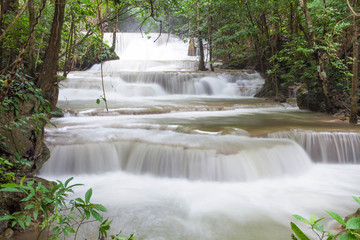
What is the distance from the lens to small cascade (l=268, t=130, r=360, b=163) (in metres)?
4.86

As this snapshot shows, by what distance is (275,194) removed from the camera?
361cm

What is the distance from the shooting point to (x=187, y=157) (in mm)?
4148

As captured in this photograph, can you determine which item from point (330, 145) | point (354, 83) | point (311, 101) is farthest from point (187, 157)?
point (311, 101)

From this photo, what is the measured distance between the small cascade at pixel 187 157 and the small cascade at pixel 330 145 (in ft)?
0.97

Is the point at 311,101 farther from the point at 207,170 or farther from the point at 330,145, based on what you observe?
the point at 207,170

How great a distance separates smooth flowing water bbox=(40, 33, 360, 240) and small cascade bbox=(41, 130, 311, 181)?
0.02 m

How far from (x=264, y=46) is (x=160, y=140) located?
30.6 ft

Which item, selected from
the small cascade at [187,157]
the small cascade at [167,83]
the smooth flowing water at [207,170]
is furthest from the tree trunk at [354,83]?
the small cascade at [167,83]

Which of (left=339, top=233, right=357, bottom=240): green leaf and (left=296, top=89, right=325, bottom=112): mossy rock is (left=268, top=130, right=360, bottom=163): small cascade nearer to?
(left=296, top=89, right=325, bottom=112): mossy rock

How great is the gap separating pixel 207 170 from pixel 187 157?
1.23 ft

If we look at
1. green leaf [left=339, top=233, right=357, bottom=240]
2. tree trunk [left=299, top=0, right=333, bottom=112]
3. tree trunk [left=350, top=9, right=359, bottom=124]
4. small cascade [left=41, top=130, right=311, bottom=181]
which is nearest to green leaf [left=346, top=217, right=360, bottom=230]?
green leaf [left=339, top=233, right=357, bottom=240]

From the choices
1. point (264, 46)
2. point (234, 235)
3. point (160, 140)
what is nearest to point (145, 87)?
point (264, 46)

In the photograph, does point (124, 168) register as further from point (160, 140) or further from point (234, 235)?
point (234, 235)

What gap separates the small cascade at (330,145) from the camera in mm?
4859
